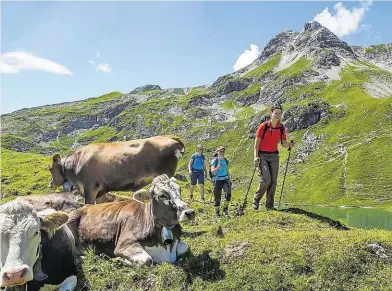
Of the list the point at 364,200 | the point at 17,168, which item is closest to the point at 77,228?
the point at 17,168

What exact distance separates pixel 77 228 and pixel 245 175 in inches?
5675

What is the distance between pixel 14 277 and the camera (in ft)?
20.1

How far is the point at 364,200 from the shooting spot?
115 m

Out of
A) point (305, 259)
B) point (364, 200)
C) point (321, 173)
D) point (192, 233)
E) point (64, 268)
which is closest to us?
point (64, 268)

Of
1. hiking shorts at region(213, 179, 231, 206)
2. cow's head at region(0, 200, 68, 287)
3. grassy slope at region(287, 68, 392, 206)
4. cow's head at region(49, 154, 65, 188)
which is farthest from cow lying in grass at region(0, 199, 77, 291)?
grassy slope at region(287, 68, 392, 206)

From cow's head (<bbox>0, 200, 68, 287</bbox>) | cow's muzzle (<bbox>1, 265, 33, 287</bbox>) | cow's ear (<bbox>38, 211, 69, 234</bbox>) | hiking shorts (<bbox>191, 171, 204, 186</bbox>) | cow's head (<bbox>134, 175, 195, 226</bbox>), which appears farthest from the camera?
hiking shorts (<bbox>191, 171, 204, 186</bbox>)

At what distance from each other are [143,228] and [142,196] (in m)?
1.01

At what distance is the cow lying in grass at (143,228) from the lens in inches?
374

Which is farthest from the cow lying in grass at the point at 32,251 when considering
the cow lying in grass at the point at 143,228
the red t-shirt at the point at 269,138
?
the red t-shirt at the point at 269,138

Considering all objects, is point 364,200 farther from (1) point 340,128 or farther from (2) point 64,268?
(2) point 64,268

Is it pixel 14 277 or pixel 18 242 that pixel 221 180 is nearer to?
pixel 18 242

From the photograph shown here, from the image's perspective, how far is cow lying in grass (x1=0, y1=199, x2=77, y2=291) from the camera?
6376 mm

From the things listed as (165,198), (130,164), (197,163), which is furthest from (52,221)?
(197,163)

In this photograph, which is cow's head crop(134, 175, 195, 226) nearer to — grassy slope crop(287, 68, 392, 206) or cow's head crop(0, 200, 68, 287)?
cow's head crop(0, 200, 68, 287)
